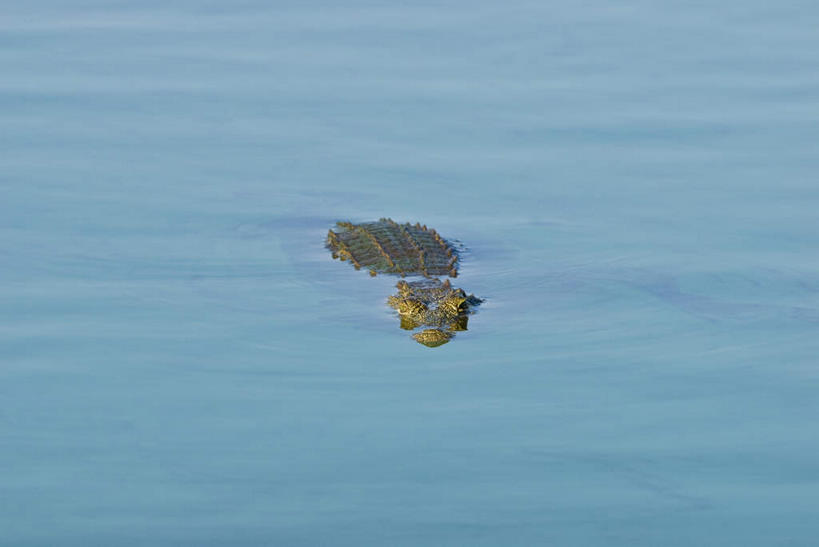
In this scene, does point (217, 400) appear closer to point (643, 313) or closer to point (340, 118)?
point (643, 313)

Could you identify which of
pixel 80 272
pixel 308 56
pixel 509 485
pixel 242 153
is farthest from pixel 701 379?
pixel 308 56

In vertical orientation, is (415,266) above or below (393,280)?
above

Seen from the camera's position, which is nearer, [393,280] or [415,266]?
[393,280]

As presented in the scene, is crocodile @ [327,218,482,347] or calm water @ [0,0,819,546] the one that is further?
crocodile @ [327,218,482,347]

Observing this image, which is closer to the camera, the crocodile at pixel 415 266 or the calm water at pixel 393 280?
the calm water at pixel 393 280
